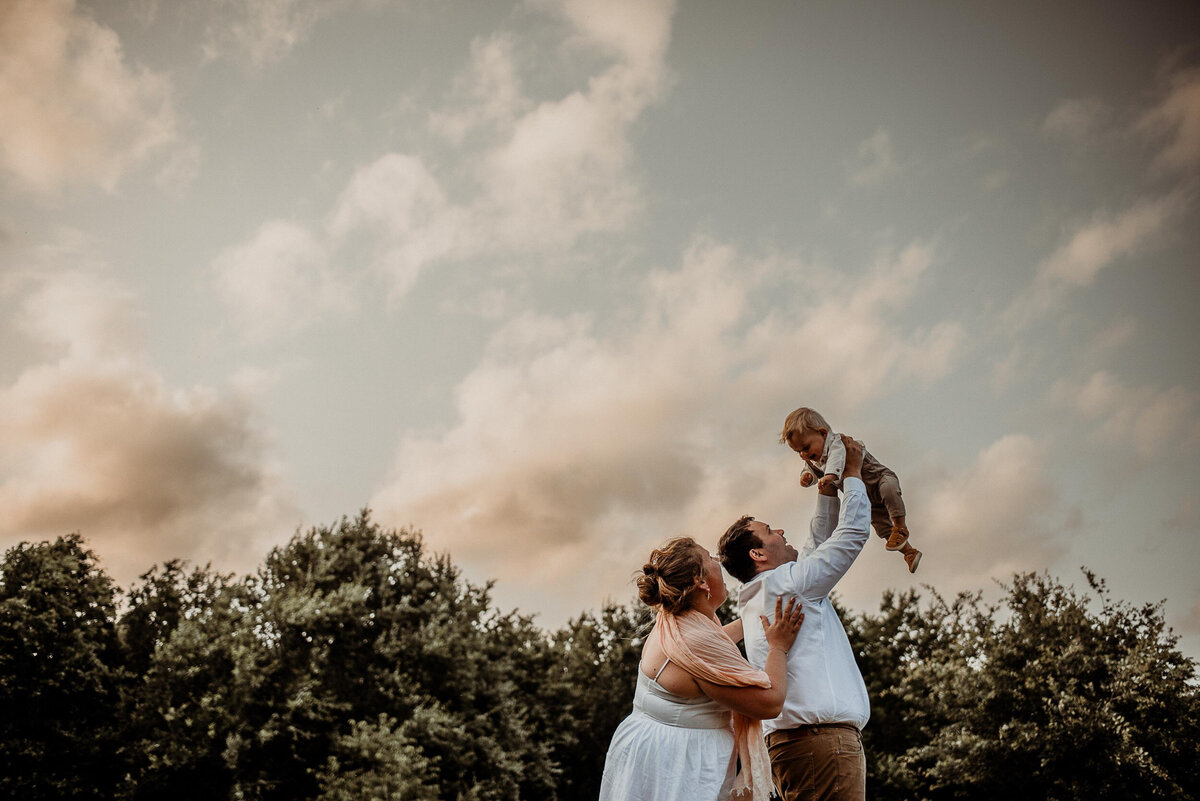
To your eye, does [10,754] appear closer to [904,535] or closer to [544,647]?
[544,647]

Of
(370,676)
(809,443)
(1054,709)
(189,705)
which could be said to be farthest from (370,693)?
(809,443)

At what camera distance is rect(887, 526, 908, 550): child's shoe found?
473 centimetres

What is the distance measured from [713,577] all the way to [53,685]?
24.3 metres

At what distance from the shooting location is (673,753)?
3.94 meters

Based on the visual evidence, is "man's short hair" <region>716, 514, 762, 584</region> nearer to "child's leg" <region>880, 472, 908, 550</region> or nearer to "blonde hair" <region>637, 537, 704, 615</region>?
"blonde hair" <region>637, 537, 704, 615</region>

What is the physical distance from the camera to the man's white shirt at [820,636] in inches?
156

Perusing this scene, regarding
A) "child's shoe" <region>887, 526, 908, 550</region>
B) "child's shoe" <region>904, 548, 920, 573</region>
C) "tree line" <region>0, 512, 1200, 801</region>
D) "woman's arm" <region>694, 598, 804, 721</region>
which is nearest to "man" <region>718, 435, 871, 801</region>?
"woman's arm" <region>694, 598, 804, 721</region>

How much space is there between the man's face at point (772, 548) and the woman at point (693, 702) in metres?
0.35

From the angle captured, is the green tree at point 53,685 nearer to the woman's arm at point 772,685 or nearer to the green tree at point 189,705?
the green tree at point 189,705

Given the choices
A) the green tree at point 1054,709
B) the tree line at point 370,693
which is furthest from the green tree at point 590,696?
the green tree at point 1054,709

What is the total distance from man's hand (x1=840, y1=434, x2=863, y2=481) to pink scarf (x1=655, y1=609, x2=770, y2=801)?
44.6 inches

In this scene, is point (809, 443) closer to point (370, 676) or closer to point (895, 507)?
point (895, 507)

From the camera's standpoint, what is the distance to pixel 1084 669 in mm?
20453

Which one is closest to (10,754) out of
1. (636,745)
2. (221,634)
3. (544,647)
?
(221,634)
